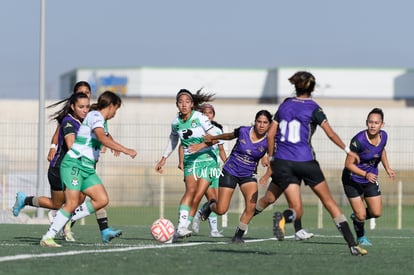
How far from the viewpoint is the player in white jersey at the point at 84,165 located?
12.9m

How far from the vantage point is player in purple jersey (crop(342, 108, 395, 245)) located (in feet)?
47.9

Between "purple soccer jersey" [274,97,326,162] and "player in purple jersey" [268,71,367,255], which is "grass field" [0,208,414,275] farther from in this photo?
"purple soccer jersey" [274,97,326,162]

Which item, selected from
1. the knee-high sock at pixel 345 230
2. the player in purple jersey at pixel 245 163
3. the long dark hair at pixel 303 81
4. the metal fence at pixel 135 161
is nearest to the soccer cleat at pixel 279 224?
the knee-high sock at pixel 345 230

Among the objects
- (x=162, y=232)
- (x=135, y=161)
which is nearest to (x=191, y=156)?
(x=162, y=232)

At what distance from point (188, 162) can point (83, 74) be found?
2966 inches

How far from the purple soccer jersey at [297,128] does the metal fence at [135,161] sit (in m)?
14.4

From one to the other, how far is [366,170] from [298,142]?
3.35 metres

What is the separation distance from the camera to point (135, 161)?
27703 millimetres

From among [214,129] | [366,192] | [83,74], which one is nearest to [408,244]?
[366,192]

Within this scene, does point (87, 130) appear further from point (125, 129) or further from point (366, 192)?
point (125, 129)

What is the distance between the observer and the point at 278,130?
11875mm

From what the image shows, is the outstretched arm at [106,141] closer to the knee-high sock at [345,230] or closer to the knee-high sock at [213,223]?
the knee-high sock at [345,230]

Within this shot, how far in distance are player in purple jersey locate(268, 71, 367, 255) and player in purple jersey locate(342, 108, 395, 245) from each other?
8.43ft

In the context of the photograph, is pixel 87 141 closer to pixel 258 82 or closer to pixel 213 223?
pixel 213 223
